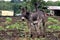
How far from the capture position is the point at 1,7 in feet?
96.8

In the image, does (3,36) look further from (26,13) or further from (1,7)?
(1,7)

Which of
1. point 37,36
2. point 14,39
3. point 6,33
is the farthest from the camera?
point 6,33

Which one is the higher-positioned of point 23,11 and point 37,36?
point 23,11

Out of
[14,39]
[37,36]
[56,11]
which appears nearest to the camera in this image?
[14,39]

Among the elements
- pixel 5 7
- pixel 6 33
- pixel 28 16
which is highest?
pixel 28 16

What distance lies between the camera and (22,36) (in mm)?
10508

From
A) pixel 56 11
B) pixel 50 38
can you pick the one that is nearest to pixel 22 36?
pixel 50 38

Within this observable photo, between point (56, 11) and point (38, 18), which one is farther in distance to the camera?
point (56, 11)

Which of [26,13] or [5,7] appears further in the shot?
[5,7]

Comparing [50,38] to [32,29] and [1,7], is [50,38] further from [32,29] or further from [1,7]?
[1,7]

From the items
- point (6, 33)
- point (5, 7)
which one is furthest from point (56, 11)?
point (6, 33)

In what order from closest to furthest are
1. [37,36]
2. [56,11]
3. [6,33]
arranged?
1. [37,36]
2. [6,33]
3. [56,11]

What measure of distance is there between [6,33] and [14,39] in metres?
1.48

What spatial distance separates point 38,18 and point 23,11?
26.6 inches
